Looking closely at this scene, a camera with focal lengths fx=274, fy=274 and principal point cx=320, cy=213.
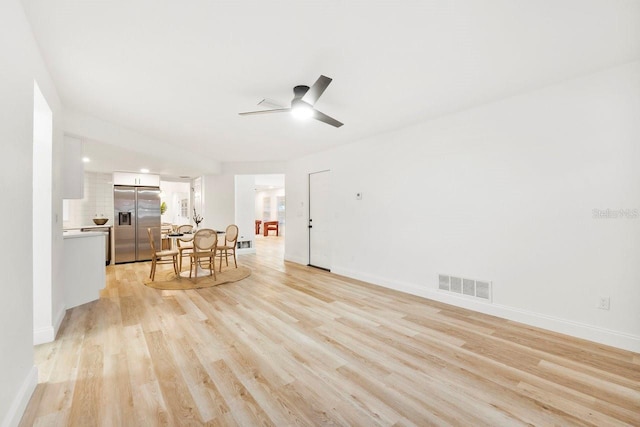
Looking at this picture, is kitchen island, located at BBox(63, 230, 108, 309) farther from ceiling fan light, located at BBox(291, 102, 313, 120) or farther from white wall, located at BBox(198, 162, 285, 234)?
white wall, located at BBox(198, 162, 285, 234)

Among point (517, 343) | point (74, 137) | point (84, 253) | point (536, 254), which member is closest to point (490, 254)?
point (536, 254)

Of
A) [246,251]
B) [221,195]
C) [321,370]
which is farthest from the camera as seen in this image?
[246,251]

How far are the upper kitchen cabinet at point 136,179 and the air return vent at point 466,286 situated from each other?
7.04 m

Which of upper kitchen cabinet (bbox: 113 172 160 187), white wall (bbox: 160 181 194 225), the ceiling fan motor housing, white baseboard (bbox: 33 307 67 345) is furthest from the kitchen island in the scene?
white wall (bbox: 160 181 194 225)

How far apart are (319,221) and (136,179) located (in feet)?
15.6

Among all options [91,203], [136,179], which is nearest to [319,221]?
[136,179]

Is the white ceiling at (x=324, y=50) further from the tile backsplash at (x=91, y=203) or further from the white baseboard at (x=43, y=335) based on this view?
the tile backsplash at (x=91, y=203)

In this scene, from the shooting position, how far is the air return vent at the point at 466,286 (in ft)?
11.4

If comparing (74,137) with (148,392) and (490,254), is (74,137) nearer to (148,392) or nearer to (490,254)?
(148,392)

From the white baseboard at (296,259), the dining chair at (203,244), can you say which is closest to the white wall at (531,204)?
the white baseboard at (296,259)

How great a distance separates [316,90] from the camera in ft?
8.51

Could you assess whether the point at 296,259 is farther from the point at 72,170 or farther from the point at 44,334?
the point at 44,334

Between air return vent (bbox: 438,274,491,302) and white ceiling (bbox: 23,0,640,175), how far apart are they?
7.49 ft

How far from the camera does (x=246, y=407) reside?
1.81 meters
